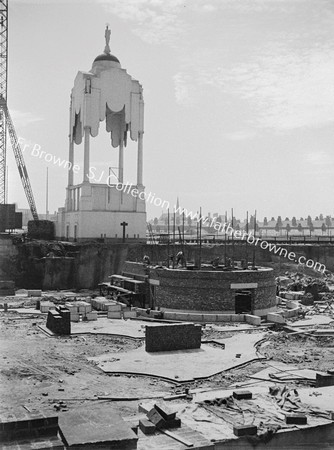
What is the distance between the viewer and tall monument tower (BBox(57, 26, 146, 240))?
51.8 m

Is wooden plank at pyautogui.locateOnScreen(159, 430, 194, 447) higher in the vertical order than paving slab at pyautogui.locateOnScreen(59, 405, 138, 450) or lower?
lower

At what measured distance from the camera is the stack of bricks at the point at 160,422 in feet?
36.4

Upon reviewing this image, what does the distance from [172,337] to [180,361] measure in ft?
6.13

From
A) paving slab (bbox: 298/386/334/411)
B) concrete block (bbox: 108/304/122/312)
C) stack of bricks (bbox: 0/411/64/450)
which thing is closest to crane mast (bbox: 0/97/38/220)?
concrete block (bbox: 108/304/122/312)

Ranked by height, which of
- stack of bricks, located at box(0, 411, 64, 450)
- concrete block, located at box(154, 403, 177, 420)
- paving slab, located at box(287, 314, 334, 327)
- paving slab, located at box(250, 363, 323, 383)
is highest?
stack of bricks, located at box(0, 411, 64, 450)

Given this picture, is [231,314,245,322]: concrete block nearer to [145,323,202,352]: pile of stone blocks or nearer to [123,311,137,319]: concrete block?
[123,311,137,319]: concrete block

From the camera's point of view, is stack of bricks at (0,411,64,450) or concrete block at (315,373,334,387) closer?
stack of bricks at (0,411,64,450)

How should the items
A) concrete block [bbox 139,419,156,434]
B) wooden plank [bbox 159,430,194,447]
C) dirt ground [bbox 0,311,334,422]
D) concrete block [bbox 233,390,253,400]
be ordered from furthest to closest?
1. dirt ground [bbox 0,311,334,422]
2. concrete block [bbox 233,390,253,400]
3. concrete block [bbox 139,419,156,434]
4. wooden plank [bbox 159,430,194,447]

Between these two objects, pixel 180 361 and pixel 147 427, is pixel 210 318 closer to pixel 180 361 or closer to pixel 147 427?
pixel 180 361

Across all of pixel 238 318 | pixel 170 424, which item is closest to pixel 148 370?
pixel 170 424

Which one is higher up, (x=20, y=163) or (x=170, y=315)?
(x=20, y=163)

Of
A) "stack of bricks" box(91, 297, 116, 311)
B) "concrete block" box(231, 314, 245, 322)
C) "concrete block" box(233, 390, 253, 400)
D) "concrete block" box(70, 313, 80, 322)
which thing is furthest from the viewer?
"stack of bricks" box(91, 297, 116, 311)

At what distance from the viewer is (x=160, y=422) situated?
1123cm

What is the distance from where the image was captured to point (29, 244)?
48094 millimetres
